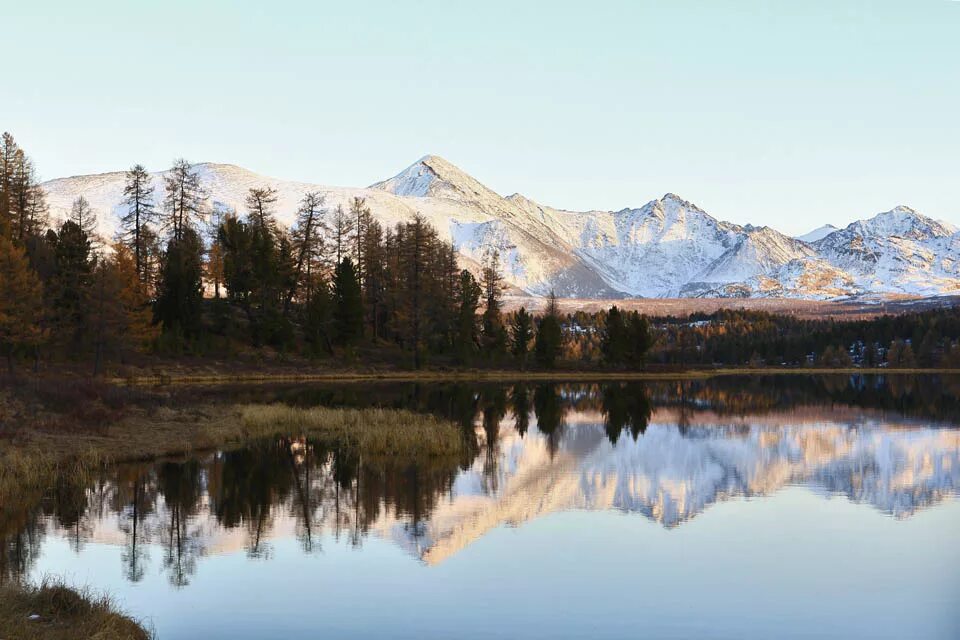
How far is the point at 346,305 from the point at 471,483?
239 feet

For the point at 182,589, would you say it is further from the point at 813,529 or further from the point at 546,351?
the point at 546,351

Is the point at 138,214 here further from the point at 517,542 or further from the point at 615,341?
the point at 517,542

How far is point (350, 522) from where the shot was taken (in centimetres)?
2831

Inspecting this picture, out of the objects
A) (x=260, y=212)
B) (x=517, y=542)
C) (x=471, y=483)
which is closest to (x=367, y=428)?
(x=471, y=483)

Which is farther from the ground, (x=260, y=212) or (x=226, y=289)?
(x=260, y=212)

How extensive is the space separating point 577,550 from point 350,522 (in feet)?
23.7

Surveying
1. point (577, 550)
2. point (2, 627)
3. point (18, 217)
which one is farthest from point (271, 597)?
point (18, 217)

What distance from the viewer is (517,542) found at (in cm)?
2659

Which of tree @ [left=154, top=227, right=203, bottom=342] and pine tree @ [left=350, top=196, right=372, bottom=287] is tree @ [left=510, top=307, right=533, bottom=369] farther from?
tree @ [left=154, top=227, right=203, bottom=342]

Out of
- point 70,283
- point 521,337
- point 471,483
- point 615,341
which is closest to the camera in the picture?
point 471,483

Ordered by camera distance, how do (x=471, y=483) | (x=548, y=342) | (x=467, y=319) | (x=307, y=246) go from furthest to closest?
(x=548, y=342), (x=467, y=319), (x=307, y=246), (x=471, y=483)

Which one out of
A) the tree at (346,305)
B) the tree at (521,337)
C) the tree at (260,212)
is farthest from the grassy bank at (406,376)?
the tree at (260,212)

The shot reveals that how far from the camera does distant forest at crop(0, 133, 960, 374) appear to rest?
258 ft

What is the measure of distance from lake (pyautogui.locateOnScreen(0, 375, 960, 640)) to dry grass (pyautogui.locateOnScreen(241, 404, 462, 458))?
147cm
